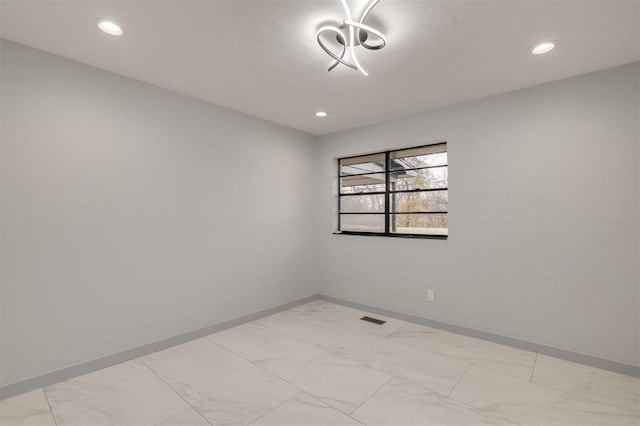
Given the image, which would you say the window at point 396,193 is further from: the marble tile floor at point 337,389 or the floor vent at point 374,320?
the marble tile floor at point 337,389

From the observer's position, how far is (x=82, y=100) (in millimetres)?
2516

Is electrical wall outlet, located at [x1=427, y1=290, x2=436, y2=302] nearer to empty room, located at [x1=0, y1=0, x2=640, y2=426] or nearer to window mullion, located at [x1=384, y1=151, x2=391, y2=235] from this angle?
empty room, located at [x1=0, y1=0, x2=640, y2=426]

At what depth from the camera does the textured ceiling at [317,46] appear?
1.85 metres

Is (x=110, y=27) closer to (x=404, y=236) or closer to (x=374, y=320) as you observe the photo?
(x=404, y=236)

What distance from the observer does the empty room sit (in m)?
2.01

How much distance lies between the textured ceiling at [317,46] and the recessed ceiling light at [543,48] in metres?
0.06

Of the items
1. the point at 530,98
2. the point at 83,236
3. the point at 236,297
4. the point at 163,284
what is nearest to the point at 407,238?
the point at 530,98

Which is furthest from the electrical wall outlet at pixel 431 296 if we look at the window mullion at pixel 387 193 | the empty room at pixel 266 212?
the window mullion at pixel 387 193

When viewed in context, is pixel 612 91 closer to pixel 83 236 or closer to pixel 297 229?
pixel 297 229

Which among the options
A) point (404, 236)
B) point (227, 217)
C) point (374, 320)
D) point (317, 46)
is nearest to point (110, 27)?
point (317, 46)

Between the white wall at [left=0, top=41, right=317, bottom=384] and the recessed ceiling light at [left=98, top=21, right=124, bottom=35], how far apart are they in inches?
26.9

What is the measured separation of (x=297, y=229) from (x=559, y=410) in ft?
10.9

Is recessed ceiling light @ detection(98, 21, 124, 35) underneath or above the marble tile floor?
above

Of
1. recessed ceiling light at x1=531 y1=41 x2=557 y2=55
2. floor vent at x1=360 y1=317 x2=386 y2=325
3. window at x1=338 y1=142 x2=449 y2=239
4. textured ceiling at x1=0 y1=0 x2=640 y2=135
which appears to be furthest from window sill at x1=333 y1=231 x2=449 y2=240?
recessed ceiling light at x1=531 y1=41 x2=557 y2=55
